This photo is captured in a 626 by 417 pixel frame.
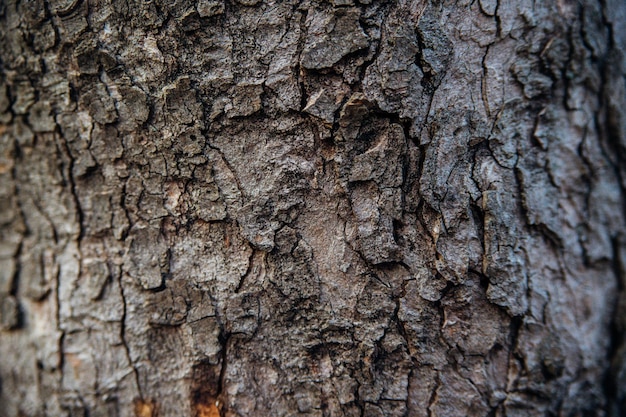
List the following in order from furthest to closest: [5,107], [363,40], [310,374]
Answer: [5,107], [310,374], [363,40]

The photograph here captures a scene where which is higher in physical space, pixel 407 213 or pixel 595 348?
pixel 407 213

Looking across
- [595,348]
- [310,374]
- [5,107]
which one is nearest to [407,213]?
[310,374]

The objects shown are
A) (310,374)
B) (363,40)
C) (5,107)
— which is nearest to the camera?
(363,40)

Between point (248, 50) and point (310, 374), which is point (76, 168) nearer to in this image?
point (248, 50)

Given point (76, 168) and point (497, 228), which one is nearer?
point (497, 228)

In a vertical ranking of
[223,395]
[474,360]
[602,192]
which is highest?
[602,192]

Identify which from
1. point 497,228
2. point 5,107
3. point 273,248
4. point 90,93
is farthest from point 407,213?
point 5,107
